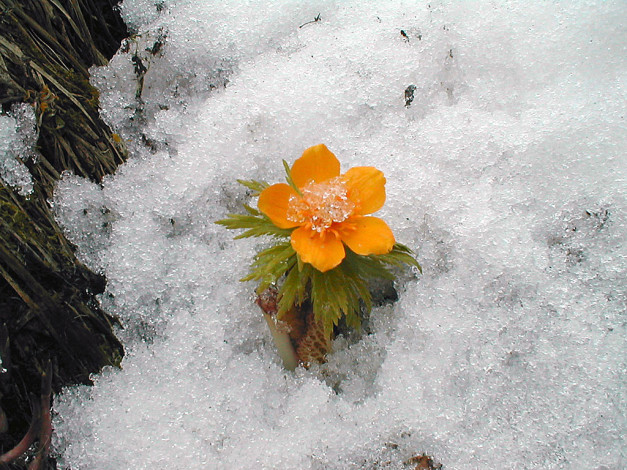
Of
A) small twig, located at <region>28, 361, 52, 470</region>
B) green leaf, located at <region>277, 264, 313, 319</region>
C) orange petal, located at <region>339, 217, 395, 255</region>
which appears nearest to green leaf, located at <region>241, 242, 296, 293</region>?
green leaf, located at <region>277, 264, 313, 319</region>

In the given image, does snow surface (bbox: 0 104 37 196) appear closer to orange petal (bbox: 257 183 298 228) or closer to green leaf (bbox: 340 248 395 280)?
orange petal (bbox: 257 183 298 228)

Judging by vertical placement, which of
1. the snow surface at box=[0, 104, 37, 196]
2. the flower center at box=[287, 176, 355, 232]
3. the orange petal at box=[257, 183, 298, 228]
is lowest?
the flower center at box=[287, 176, 355, 232]

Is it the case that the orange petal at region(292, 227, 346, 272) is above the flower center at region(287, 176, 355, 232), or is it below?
below

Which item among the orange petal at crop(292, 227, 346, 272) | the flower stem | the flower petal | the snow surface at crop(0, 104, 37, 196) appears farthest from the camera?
the snow surface at crop(0, 104, 37, 196)

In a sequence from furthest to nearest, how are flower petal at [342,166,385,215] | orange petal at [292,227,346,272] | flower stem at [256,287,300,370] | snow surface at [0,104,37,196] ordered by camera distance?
snow surface at [0,104,37,196], flower stem at [256,287,300,370], flower petal at [342,166,385,215], orange petal at [292,227,346,272]

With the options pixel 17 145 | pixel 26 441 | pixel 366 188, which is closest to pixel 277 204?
pixel 366 188

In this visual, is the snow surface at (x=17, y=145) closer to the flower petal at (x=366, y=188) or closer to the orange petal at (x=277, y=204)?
the orange petal at (x=277, y=204)
